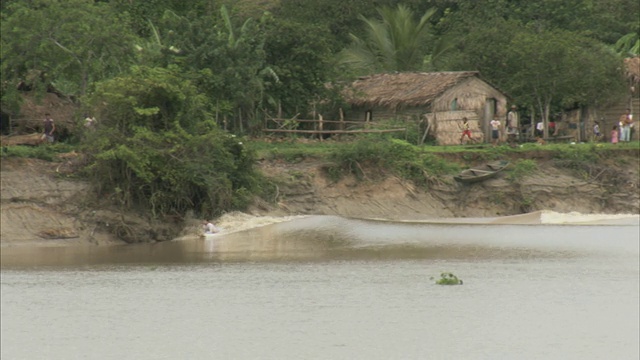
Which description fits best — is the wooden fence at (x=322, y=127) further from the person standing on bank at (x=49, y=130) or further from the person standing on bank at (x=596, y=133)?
the person standing on bank at (x=49, y=130)

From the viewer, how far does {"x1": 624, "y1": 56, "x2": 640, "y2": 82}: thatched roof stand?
1842 inches

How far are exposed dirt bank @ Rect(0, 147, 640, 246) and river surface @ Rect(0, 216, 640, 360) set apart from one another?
1128mm

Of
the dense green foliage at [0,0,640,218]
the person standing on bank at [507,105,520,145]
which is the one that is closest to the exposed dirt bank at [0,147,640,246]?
the dense green foliage at [0,0,640,218]

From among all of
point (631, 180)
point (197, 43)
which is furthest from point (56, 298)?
point (631, 180)

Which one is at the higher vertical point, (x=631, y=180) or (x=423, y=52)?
(x=423, y=52)

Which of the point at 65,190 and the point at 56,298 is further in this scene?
the point at 65,190

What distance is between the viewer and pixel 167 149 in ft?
118

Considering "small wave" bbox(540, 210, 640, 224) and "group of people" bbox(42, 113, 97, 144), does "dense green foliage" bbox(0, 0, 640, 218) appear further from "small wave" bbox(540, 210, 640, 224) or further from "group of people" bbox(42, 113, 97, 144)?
"small wave" bbox(540, 210, 640, 224)

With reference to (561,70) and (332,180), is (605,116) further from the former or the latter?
(332,180)

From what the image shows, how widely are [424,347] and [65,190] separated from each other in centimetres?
1649

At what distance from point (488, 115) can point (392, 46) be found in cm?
723

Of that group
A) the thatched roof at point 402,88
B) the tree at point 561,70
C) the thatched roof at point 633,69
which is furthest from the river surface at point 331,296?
the thatched roof at point 633,69

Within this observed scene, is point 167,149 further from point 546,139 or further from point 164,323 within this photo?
point 546,139

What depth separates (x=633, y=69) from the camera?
46.9 m
